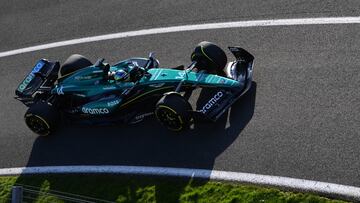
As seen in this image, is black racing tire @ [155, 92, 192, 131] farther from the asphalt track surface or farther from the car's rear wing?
the car's rear wing

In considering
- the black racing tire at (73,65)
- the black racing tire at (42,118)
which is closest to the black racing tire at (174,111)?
the black racing tire at (42,118)

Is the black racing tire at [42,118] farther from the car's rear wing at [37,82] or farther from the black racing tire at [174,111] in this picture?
the black racing tire at [174,111]

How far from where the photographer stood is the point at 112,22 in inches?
686

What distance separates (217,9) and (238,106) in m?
3.90

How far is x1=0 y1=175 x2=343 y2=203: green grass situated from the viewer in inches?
432

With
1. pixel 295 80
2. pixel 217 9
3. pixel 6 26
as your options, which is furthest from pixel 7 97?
pixel 295 80

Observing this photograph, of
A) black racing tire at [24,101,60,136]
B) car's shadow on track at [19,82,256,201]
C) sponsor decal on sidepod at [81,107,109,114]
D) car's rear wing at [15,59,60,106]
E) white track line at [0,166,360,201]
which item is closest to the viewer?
white track line at [0,166,360,201]

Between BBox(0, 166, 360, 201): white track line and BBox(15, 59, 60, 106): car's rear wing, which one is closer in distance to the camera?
BBox(0, 166, 360, 201): white track line

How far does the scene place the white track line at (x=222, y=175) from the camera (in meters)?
10.6

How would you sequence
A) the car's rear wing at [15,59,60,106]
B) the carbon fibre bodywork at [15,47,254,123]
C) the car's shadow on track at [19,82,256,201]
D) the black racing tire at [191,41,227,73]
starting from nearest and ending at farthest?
the car's shadow on track at [19,82,256,201] → the carbon fibre bodywork at [15,47,254,123] → the black racing tire at [191,41,227,73] → the car's rear wing at [15,59,60,106]

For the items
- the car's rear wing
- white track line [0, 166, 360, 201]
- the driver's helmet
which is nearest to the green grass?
white track line [0, 166, 360, 201]

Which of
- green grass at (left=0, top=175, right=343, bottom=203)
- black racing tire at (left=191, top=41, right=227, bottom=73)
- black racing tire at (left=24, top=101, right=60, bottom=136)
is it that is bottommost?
green grass at (left=0, top=175, right=343, bottom=203)

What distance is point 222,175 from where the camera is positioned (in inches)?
464

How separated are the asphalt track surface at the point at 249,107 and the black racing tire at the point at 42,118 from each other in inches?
13.4
